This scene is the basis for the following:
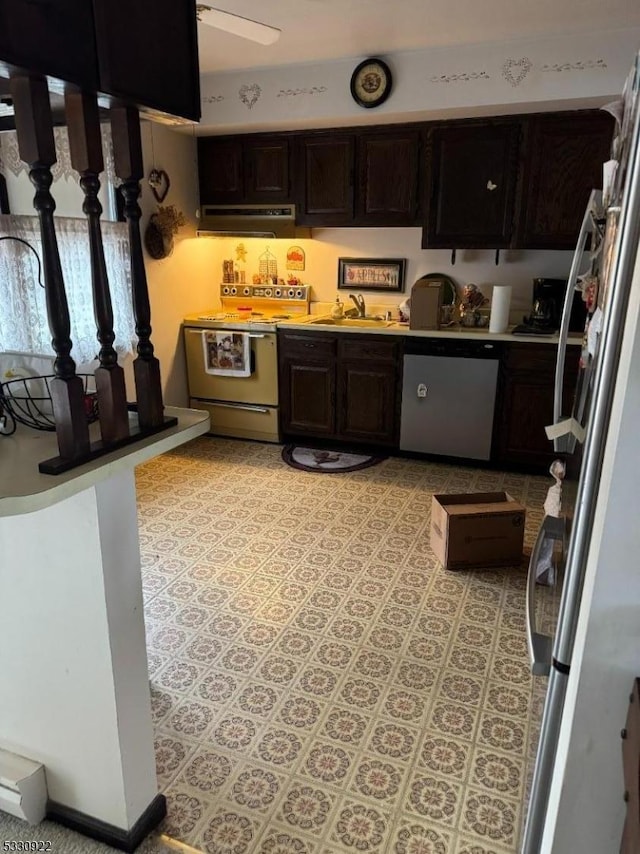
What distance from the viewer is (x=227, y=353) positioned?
15.2 feet

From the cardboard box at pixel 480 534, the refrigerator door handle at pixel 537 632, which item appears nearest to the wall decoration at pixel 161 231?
the cardboard box at pixel 480 534

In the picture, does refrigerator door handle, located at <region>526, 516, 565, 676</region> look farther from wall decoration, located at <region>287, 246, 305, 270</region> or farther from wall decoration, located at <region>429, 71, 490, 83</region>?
wall decoration, located at <region>287, 246, 305, 270</region>

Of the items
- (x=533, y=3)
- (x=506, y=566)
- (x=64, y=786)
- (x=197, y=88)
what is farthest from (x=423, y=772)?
(x=533, y=3)

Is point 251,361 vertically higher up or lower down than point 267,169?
lower down

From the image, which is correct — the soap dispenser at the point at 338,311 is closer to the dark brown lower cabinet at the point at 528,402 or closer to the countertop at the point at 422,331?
the countertop at the point at 422,331

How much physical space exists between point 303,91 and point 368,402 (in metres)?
2.08

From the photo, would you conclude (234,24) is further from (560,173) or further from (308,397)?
(308,397)

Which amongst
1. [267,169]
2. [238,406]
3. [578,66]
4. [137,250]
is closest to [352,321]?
[238,406]

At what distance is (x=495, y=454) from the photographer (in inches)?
163

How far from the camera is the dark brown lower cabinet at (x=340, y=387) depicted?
14.1 ft

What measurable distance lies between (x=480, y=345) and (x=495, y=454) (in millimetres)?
750

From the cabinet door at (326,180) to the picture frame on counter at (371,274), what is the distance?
18.1 inches

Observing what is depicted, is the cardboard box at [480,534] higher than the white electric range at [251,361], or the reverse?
the white electric range at [251,361]

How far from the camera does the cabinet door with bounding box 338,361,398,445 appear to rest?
14.1ft
